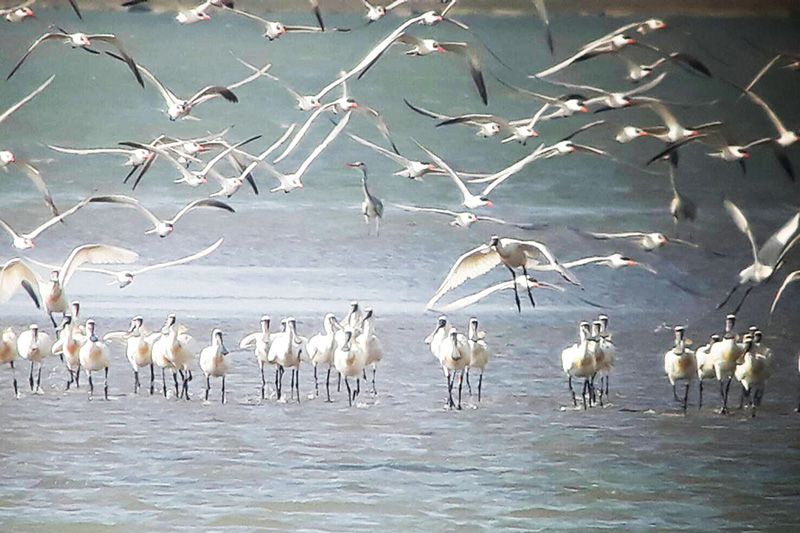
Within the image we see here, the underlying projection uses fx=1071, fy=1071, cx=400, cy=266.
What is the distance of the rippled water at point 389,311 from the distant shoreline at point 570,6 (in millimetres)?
38

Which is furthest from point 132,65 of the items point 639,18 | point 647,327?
point 647,327

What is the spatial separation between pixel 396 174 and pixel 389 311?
432 mm

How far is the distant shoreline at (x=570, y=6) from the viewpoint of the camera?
132 inches

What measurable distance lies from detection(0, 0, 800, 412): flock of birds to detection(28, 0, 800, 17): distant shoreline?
1.3 inches

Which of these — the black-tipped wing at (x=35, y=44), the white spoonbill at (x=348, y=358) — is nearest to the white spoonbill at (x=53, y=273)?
the black-tipped wing at (x=35, y=44)

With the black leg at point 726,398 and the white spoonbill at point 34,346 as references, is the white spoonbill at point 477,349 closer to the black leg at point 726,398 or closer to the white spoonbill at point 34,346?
the black leg at point 726,398

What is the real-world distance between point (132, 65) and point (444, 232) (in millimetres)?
1119

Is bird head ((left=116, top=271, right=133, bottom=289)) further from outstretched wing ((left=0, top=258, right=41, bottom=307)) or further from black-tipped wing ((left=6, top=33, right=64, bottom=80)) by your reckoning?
black-tipped wing ((left=6, top=33, right=64, bottom=80))

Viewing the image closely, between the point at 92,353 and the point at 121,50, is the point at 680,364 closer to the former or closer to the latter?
the point at 92,353

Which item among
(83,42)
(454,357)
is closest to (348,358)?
(454,357)

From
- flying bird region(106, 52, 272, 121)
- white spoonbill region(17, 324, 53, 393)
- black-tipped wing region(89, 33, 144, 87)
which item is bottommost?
white spoonbill region(17, 324, 53, 393)

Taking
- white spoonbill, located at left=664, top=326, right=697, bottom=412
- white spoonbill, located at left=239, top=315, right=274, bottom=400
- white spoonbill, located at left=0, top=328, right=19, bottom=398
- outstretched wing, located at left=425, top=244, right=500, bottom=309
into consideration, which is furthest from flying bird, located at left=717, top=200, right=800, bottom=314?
white spoonbill, located at left=0, top=328, right=19, bottom=398

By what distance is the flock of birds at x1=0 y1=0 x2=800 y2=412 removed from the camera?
3334mm

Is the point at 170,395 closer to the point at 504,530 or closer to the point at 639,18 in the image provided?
the point at 504,530
